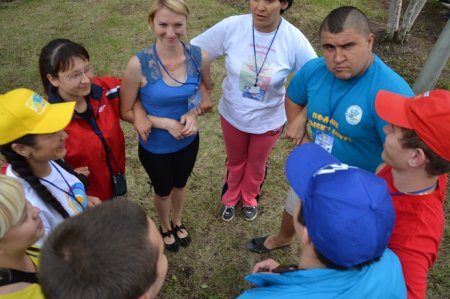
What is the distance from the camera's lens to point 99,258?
1082mm

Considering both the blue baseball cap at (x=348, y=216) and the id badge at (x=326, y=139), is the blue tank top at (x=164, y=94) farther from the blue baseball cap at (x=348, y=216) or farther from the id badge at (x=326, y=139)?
the blue baseball cap at (x=348, y=216)

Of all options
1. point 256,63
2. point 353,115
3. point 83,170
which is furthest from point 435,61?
point 83,170

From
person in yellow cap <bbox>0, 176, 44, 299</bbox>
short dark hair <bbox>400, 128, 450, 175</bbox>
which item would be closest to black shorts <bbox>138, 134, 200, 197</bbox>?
person in yellow cap <bbox>0, 176, 44, 299</bbox>

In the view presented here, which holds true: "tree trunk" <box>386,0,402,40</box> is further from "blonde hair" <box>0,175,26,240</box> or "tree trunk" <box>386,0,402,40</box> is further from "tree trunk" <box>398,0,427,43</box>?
"blonde hair" <box>0,175,26,240</box>

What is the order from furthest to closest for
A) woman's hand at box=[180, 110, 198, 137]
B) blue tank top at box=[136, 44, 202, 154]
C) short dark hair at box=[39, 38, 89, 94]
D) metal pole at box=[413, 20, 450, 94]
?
metal pole at box=[413, 20, 450, 94]
woman's hand at box=[180, 110, 198, 137]
blue tank top at box=[136, 44, 202, 154]
short dark hair at box=[39, 38, 89, 94]

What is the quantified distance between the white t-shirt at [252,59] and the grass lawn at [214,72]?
116 centimetres

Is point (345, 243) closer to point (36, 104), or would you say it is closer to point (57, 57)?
point (36, 104)

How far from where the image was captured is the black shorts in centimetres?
273

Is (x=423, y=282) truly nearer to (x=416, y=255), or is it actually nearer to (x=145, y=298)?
(x=416, y=255)

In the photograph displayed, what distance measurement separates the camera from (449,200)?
3908mm

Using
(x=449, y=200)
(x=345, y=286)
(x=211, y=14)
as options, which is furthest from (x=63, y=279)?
(x=211, y=14)

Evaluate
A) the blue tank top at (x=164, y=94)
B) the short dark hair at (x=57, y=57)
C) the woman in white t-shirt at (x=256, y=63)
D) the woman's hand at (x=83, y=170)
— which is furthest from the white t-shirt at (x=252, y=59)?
the woman's hand at (x=83, y=170)

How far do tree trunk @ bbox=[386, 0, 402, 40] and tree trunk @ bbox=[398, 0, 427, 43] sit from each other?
102 mm

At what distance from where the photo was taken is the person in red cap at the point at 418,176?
1.52m
